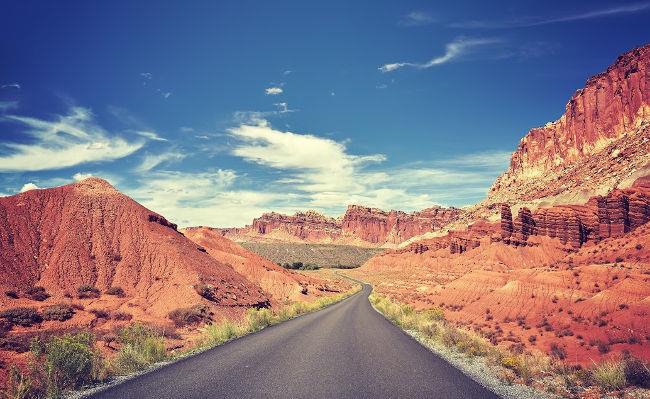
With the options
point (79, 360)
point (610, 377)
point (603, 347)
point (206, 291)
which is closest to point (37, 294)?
point (206, 291)

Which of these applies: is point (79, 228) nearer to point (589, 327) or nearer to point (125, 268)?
point (125, 268)

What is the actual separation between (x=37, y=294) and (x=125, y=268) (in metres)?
7.33

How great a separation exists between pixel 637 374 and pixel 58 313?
84.2 ft

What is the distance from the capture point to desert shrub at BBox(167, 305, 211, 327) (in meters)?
24.9

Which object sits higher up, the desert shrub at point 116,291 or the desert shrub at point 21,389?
the desert shrub at point 21,389

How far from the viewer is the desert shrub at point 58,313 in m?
20.9

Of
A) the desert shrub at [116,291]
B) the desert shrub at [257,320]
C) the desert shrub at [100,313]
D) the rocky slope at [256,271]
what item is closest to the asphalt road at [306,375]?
the desert shrub at [257,320]

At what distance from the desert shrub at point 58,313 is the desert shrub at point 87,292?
3766mm

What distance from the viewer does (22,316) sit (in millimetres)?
19750

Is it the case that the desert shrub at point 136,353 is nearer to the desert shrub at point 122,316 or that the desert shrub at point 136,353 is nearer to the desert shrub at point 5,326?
the desert shrub at point 5,326

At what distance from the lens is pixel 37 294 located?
2380cm

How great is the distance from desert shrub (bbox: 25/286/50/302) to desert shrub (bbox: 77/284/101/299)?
189 cm

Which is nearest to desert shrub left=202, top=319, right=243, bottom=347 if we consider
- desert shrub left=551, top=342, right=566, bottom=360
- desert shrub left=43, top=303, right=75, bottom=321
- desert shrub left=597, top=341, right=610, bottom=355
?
desert shrub left=43, top=303, right=75, bottom=321

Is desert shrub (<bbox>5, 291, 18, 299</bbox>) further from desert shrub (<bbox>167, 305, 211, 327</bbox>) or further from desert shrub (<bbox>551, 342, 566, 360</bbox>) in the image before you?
desert shrub (<bbox>551, 342, 566, 360</bbox>)
